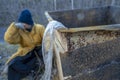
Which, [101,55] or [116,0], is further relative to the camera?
[116,0]

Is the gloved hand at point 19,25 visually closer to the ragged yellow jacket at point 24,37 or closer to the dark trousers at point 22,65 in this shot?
the ragged yellow jacket at point 24,37

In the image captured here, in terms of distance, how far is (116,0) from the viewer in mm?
7355

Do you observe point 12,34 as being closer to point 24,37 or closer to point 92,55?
point 24,37

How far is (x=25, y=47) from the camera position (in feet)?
14.9

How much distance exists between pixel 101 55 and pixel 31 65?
5.48 feet

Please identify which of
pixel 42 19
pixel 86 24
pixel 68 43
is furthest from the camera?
pixel 42 19

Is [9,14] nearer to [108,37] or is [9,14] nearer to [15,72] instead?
[15,72]

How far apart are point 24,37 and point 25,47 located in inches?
8.9

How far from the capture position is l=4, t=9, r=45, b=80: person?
427 centimetres

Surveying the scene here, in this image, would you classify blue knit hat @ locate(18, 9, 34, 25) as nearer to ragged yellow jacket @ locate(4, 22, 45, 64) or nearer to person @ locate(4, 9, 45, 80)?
person @ locate(4, 9, 45, 80)

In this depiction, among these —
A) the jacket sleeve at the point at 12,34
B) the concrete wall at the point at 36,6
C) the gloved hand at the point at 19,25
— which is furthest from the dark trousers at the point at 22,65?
the concrete wall at the point at 36,6

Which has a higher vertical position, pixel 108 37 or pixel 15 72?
pixel 108 37

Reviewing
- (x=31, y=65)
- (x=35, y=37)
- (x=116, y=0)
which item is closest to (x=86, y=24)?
(x=35, y=37)

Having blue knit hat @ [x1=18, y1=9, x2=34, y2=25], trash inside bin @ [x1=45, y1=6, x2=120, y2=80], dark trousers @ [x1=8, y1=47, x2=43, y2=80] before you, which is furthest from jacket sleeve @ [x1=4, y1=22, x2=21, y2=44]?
trash inside bin @ [x1=45, y1=6, x2=120, y2=80]
